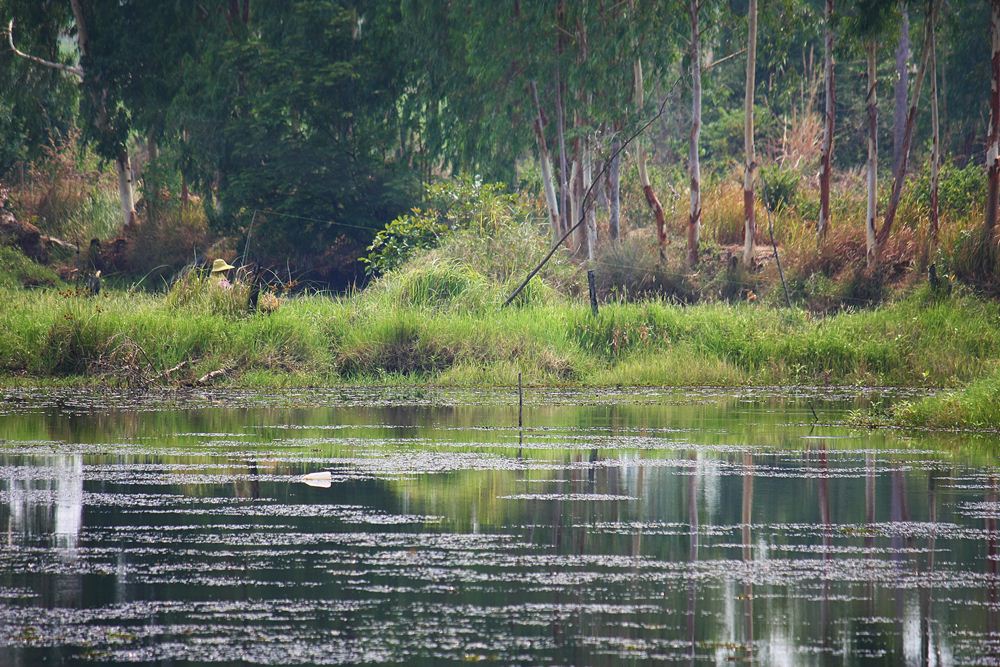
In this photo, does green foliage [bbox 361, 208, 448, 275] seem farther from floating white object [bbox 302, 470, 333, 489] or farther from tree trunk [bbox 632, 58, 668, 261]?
floating white object [bbox 302, 470, 333, 489]

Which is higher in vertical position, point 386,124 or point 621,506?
point 386,124

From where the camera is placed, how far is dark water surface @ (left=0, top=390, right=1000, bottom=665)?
708 centimetres

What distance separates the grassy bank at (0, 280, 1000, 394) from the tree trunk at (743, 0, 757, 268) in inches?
270

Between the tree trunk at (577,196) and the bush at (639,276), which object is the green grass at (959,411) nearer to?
the bush at (639,276)

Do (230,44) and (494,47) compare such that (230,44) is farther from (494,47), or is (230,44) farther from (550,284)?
(550,284)

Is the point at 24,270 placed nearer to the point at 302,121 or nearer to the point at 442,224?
the point at 302,121

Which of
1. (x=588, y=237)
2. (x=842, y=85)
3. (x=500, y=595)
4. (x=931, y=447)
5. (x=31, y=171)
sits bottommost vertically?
(x=500, y=595)

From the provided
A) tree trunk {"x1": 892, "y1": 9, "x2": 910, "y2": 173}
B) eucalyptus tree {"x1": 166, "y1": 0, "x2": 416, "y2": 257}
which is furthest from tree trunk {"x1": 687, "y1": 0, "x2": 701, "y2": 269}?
eucalyptus tree {"x1": 166, "y1": 0, "x2": 416, "y2": 257}

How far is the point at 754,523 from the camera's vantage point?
10258 mm

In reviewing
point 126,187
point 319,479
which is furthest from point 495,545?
point 126,187

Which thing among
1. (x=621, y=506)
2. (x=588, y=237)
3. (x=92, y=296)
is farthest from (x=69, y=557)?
(x=588, y=237)

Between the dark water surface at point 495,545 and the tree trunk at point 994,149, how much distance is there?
11.5 metres

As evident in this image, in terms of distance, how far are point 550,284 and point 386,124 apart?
38.0 feet

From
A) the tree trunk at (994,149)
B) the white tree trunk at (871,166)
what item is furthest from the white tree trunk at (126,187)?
the tree trunk at (994,149)
